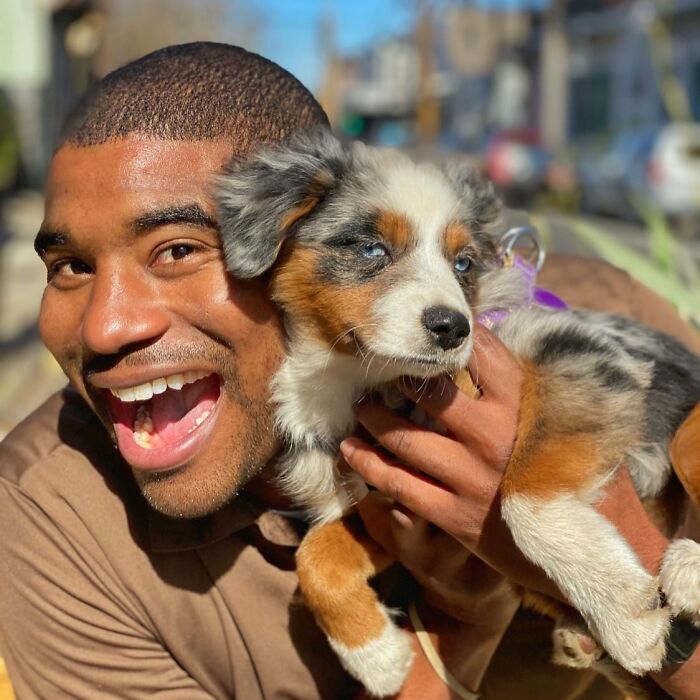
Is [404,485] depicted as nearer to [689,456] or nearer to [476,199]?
[689,456]

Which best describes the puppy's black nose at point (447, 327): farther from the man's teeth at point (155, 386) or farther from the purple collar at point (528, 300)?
the man's teeth at point (155, 386)

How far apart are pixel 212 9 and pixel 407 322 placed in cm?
4116

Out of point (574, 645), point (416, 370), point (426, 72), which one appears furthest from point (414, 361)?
point (426, 72)

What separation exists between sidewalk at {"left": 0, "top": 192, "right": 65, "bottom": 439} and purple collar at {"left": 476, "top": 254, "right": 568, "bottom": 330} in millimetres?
2205

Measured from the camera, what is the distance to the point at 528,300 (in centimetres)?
271

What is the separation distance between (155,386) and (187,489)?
0.26 metres

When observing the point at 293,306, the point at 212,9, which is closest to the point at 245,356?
the point at 293,306

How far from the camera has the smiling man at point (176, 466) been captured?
94.6 inches

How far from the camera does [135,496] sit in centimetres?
270

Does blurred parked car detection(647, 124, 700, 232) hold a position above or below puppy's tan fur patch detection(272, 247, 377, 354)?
below

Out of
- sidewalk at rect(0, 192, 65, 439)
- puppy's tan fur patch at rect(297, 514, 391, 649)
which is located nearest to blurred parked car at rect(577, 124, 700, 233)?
sidewalk at rect(0, 192, 65, 439)

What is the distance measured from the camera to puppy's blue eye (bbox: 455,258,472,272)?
2576mm

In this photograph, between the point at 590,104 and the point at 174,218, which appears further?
the point at 590,104

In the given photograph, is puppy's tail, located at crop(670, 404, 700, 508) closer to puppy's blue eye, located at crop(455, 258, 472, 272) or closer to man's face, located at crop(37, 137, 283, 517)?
puppy's blue eye, located at crop(455, 258, 472, 272)
